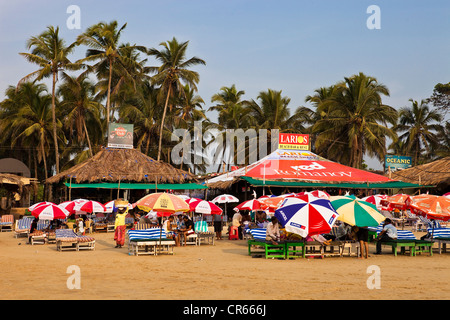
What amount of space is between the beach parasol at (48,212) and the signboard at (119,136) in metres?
17.5

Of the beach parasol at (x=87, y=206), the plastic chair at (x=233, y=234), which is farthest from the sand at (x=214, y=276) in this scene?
the beach parasol at (x=87, y=206)

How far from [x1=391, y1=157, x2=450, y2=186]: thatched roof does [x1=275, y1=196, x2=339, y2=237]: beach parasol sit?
2246 centimetres

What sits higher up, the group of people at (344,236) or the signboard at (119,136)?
the signboard at (119,136)

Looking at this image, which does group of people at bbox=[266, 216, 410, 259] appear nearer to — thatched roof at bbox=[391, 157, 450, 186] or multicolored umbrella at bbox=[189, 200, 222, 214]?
multicolored umbrella at bbox=[189, 200, 222, 214]

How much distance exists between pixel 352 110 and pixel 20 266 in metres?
35.2

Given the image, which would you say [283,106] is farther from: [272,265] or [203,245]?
[272,265]

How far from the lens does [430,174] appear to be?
124 ft

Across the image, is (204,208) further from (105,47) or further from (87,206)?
(105,47)

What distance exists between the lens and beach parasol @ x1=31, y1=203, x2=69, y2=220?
1945cm

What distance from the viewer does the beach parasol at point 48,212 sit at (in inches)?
766

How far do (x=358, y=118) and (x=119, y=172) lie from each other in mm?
19735

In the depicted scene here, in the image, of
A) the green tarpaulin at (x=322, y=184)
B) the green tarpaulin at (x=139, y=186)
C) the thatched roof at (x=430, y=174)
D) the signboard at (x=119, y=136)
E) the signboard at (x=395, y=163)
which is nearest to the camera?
the green tarpaulin at (x=139, y=186)

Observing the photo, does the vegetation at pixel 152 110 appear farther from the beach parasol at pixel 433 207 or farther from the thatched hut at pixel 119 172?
the beach parasol at pixel 433 207
